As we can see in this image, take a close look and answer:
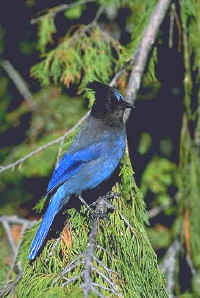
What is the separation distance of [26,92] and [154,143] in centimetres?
157

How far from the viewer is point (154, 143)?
550 cm

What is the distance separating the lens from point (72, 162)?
3.81m

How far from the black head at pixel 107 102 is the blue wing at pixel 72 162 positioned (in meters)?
0.26

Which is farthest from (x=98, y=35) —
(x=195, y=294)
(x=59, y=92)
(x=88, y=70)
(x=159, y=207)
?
(x=195, y=294)

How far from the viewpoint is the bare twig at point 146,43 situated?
3.89 metres

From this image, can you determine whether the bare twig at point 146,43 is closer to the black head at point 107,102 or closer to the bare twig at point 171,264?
the black head at point 107,102

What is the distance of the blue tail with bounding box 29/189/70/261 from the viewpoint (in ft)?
9.61

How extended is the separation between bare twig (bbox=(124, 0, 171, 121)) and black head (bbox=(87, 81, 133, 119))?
0.10m

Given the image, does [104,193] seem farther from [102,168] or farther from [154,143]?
[154,143]

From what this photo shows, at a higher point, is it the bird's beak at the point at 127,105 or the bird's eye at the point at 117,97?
the bird's eye at the point at 117,97

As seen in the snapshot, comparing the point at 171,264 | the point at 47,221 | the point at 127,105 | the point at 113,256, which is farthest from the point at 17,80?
the point at 113,256

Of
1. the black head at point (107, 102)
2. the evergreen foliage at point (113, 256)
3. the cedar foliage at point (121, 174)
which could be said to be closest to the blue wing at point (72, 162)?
the cedar foliage at point (121, 174)

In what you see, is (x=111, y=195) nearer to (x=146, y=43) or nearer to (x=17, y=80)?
(x=146, y=43)

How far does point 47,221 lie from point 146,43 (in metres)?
1.64
